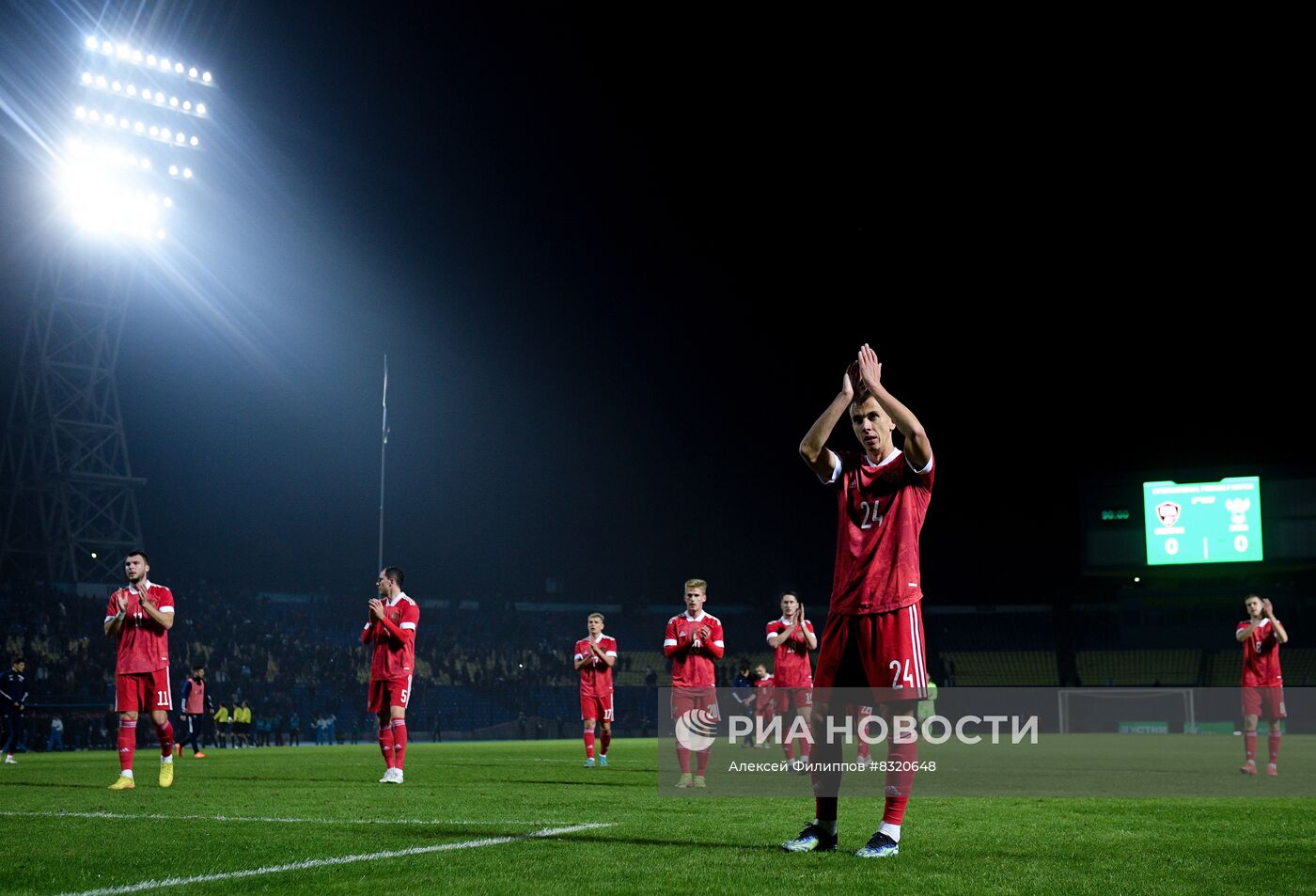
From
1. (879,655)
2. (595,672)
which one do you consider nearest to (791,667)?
(595,672)

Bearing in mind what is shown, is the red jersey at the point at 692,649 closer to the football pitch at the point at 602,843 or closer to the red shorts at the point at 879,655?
the football pitch at the point at 602,843

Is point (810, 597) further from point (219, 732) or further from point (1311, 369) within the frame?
point (219, 732)

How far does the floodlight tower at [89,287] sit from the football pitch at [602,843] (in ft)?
105

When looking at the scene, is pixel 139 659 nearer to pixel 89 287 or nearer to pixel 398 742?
pixel 398 742

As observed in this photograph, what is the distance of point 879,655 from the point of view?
7.04m

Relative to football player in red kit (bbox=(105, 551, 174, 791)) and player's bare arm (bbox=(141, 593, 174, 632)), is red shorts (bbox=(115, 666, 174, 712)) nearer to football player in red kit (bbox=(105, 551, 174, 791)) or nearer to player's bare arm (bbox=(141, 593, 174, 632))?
football player in red kit (bbox=(105, 551, 174, 791))

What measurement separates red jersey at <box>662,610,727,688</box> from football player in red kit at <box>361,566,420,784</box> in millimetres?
3318

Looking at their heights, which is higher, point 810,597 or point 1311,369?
point 1311,369

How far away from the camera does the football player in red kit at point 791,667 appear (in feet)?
54.5

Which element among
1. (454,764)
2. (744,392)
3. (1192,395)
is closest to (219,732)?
(454,764)

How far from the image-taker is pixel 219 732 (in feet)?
121

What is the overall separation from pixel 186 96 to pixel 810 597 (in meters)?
36.5

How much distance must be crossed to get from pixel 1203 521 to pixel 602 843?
37.4 metres

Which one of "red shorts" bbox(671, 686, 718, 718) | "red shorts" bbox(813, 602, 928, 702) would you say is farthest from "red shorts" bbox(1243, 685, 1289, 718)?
"red shorts" bbox(813, 602, 928, 702)
